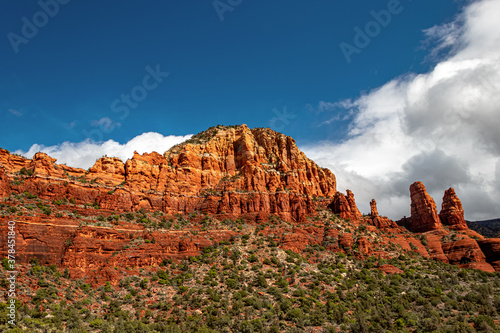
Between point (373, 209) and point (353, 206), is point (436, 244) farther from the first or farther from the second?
point (353, 206)

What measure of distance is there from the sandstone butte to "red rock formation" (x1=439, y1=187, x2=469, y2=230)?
0.91 feet

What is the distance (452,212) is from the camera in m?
87.3

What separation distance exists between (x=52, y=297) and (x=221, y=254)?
2867cm

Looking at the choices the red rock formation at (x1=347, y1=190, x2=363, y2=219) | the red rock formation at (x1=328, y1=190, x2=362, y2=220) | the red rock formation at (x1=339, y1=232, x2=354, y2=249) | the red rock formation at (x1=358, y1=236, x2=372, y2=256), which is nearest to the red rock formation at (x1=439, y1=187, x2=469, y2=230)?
the red rock formation at (x1=347, y1=190, x2=363, y2=219)

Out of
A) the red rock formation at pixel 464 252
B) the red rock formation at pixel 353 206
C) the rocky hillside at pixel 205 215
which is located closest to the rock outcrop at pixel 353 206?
the red rock formation at pixel 353 206

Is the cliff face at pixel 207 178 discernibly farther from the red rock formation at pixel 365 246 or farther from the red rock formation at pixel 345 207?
the red rock formation at pixel 365 246

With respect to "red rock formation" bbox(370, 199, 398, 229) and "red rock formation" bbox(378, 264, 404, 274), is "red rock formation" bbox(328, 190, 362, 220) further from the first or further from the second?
"red rock formation" bbox(378, 264, 404, 274)

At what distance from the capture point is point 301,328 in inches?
1766

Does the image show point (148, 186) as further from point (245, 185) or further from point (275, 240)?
point (275, 240)

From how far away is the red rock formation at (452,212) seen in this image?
8625cm

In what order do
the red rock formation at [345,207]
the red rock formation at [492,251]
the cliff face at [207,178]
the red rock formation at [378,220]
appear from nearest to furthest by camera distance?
the cliff face at [207,178] → the red rock formation at [492,251] → the red rock formation at [345,207] → the red rock formation at [378,220]

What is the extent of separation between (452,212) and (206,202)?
6620 centimetres

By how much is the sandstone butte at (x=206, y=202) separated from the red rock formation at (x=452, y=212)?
28 cm

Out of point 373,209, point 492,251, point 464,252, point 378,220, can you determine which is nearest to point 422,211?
point 373,209
